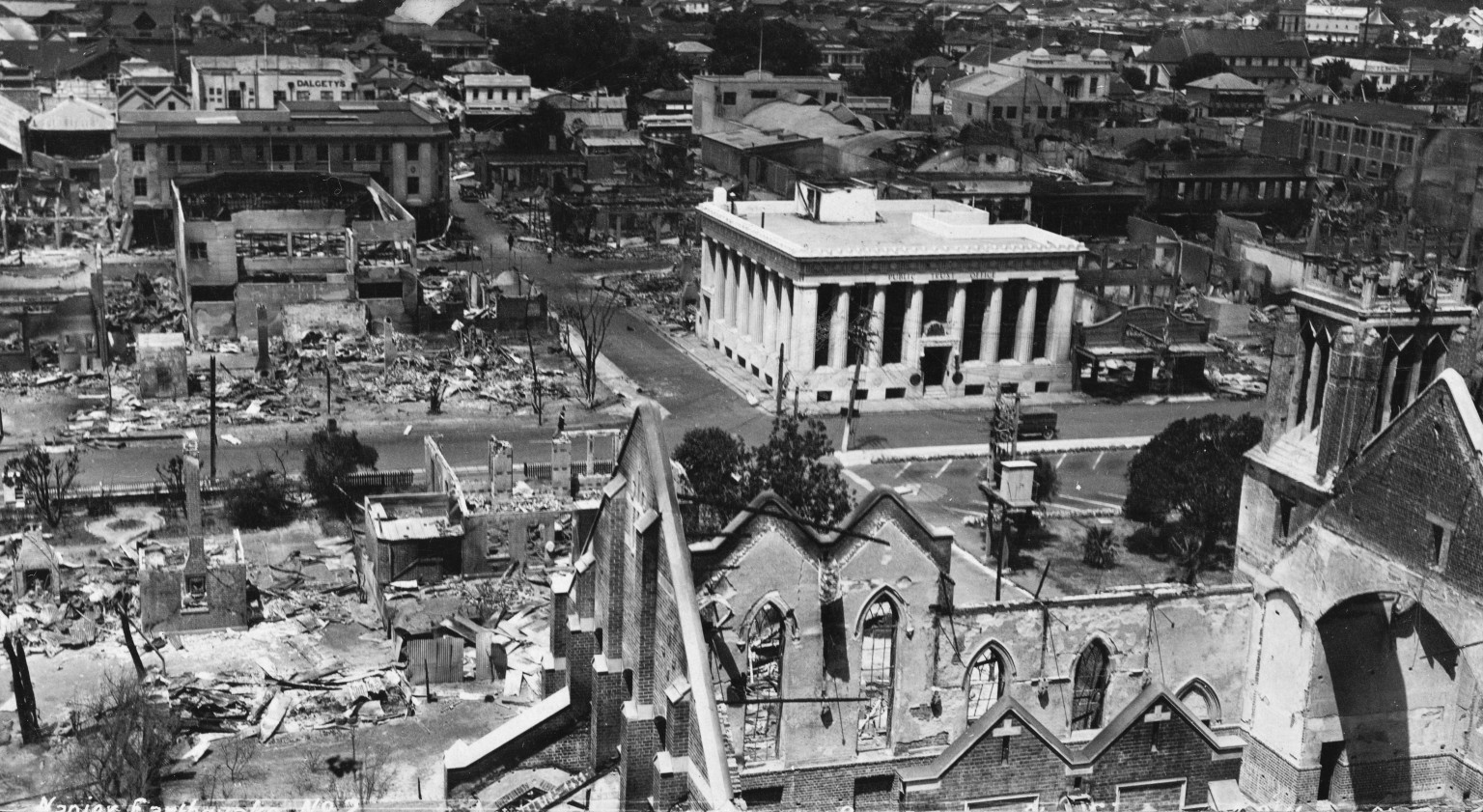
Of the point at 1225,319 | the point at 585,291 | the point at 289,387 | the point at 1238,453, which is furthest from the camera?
the point at 585,291

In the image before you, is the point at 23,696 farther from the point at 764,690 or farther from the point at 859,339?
the point at 859,339

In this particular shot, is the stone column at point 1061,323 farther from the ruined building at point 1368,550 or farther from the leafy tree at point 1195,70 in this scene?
the leafy tree at point 1195,70

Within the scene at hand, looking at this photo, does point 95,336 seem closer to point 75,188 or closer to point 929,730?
point 75,188

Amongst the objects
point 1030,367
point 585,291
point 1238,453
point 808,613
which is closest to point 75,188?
point 585,291

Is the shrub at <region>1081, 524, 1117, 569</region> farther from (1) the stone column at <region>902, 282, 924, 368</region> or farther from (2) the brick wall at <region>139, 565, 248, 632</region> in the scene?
(2) the brick wall at <region>139, 565, 248, 632</region>

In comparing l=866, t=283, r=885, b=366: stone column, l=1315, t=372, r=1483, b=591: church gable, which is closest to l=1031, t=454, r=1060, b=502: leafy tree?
l=866, t=283, r=885, b=366: stone column

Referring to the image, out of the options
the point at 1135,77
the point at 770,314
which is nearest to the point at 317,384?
the point at 770,314
